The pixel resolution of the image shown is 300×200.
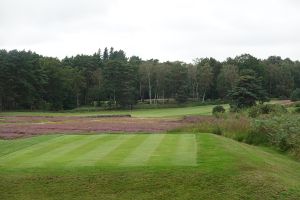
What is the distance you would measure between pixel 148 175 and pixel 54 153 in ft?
19.2

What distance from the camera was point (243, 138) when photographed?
2616 centimetres

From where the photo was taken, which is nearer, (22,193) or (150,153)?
(22,193)

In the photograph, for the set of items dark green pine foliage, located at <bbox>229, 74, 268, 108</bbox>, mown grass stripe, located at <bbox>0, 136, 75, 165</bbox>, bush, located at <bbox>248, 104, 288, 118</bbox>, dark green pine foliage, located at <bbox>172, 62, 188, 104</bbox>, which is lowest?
mown grass stripe, located at <bbox>0, 136, 75, 165</bbox>

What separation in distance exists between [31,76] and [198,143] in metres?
79.2

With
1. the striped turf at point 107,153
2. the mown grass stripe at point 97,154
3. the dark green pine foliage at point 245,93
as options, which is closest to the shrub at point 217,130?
the striped turf at point 107,153

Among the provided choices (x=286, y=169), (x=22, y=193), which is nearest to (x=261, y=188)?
(x=286, y=169)

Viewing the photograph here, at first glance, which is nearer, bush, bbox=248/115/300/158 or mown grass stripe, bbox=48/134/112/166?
mown grass stripe, bbox=48/134/112/166

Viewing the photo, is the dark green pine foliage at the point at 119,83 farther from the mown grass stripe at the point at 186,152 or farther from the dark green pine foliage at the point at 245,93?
the mown grass stripe at the point at 186,152

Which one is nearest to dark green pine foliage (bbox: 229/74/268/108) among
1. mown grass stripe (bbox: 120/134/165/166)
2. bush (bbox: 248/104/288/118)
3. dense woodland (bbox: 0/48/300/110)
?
dense woodland (bbox: 0/48/300/110)

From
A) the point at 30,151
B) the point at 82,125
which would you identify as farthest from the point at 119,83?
the point at 30,151

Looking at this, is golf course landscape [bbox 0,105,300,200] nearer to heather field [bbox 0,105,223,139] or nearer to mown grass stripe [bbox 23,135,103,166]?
mown grass stripe [bbox 23,135,103,166]

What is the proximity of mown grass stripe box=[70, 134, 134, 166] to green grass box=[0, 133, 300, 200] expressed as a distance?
0.04 m

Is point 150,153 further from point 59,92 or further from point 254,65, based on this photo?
point 254,65

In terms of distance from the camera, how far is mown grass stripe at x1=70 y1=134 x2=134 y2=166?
51.4ft
